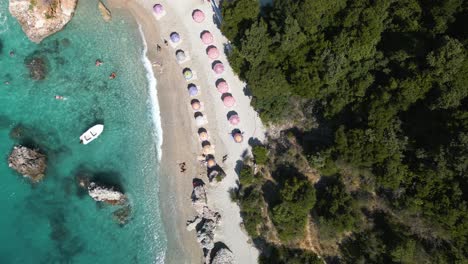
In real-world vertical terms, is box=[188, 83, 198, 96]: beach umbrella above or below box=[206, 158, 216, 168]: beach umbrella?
above

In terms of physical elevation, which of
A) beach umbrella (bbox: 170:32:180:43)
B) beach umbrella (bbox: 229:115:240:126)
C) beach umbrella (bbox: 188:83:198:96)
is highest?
beach umbrella (bbox: 170:32:180:43)

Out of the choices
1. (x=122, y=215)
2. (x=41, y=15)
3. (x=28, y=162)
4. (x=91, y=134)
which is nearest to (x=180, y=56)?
(x=91, y=134)

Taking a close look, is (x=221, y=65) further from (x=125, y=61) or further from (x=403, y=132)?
(x=403, y=132)

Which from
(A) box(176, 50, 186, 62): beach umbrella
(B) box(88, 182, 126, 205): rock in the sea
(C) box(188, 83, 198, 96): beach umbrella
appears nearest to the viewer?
(B) box(88, 182, 126, 205): rock in the sea

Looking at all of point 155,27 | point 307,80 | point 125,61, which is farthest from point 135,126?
point 307,80

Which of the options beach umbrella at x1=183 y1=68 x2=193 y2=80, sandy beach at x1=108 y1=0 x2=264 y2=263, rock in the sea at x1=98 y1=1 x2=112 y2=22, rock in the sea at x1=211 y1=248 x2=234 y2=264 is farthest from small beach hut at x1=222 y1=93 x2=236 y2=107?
rock in the sea at x1=98 y1=1 x2=112 y2=22

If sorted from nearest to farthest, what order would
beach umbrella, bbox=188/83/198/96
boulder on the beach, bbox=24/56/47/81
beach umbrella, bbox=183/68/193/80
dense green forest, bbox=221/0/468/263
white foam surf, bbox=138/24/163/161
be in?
dense green forest, bbox=221/0/468/263, beach umbrella, bbox=188/83/198/96, beach umbrella, bbox=183/68/193/80, white foam surf, bbox=138/24/163/161, boulder on the beach, bbox=24/56/47/81

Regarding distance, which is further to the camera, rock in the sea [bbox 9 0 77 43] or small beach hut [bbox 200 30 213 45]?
rock in the sea [bbox 9 0 77 43]

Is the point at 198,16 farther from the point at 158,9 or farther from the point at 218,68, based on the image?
the point at 218,68

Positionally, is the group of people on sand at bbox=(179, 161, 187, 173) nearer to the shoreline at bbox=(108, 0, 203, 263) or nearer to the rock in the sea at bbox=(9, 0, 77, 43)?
the shoreline at bbox=(108, 0, 203, 263)
